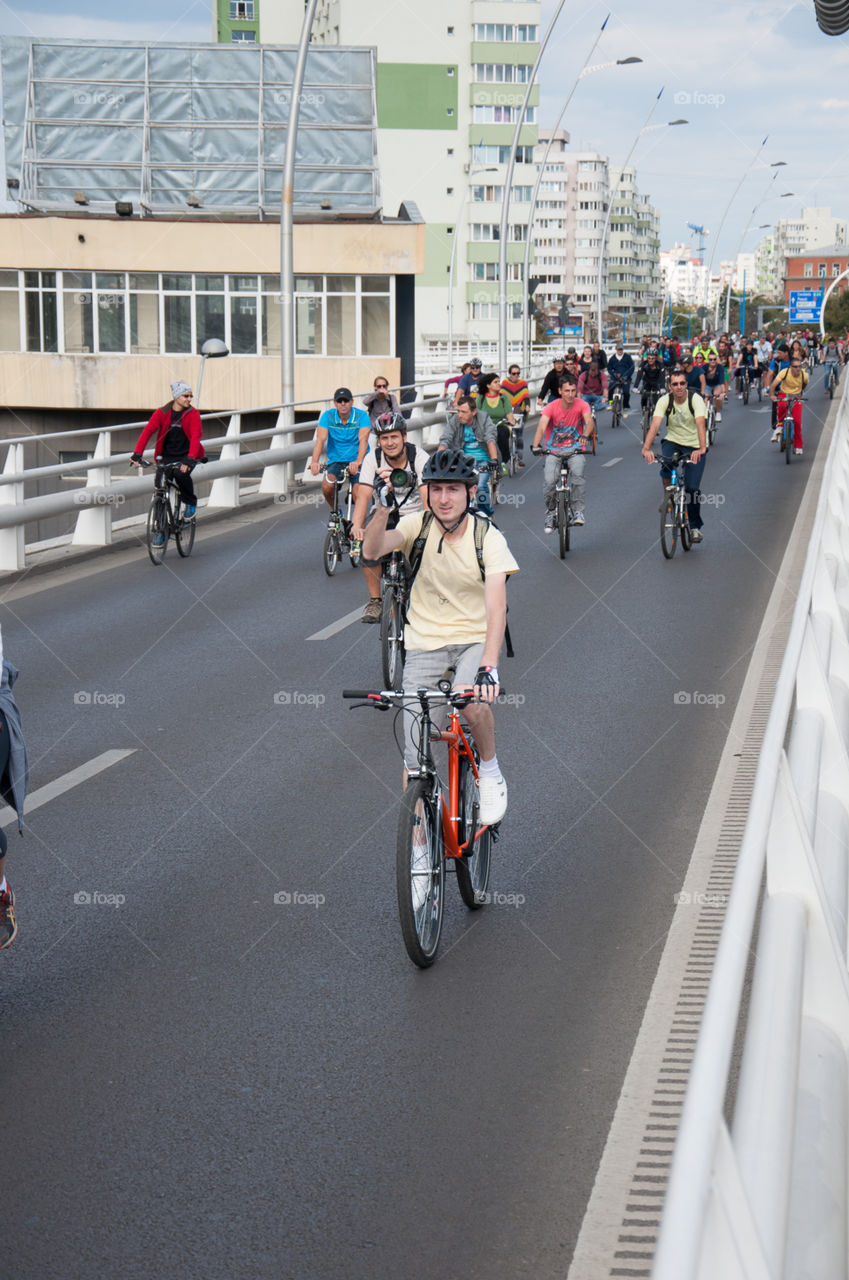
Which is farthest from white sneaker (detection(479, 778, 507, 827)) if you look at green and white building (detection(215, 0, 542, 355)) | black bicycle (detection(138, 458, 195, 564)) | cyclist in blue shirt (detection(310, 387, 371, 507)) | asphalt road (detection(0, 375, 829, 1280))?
green and white building (detection(215, 0, 542, 355))

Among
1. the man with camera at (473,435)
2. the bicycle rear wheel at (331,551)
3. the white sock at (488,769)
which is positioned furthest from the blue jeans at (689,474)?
the white sock at (488,769)

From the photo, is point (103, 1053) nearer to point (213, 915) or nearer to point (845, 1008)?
point (213, 915)

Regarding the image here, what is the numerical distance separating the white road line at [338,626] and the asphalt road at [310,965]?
0.23 m

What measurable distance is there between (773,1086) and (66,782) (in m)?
6.45

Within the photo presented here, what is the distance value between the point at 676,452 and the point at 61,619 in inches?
296
